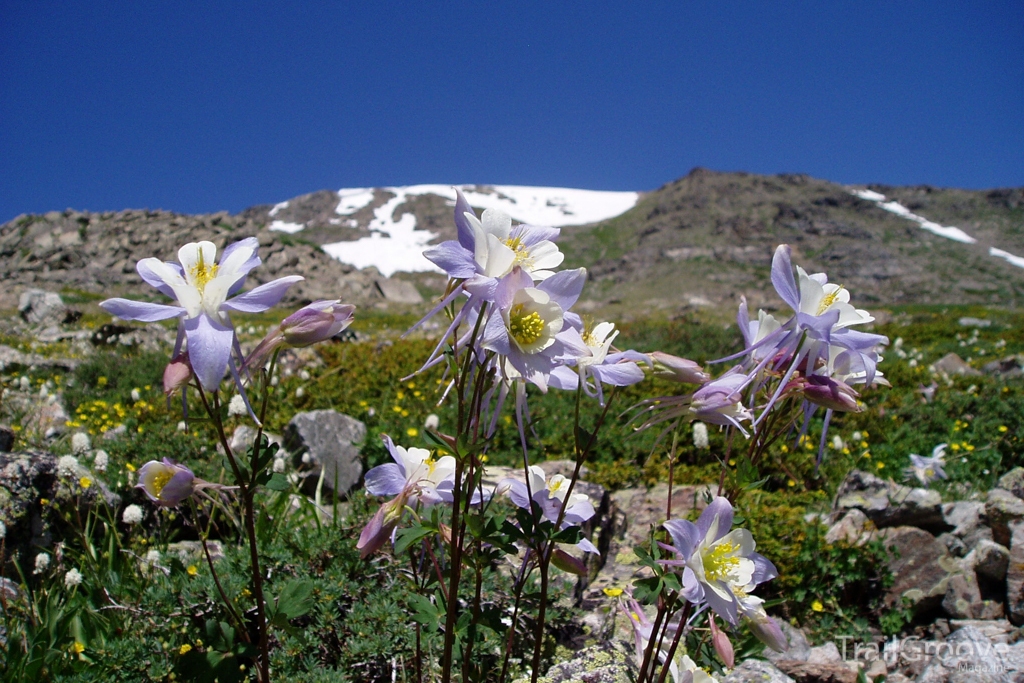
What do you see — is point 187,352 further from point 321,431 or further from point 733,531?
point 321,431

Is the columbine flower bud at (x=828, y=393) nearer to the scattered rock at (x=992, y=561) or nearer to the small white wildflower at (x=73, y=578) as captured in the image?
the small white wildflower at (x=73, y=578)

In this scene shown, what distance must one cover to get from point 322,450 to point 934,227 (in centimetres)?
9814

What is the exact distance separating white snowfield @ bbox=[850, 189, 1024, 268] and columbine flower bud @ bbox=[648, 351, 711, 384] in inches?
3316

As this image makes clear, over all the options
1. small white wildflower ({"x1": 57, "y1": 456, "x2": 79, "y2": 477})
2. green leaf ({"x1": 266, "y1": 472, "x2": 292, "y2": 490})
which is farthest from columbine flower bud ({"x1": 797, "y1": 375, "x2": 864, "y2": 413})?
small white wildflower ({"x1": 57, "y1": 456, "x2": 79, "y2": 477})

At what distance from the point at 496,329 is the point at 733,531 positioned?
770 mm

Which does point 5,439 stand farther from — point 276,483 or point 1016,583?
point 1016,583

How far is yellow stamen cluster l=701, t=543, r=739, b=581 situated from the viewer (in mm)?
1316

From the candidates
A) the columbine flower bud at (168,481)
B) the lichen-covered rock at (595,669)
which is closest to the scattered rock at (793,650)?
the lichen-covered rock at (595,669)

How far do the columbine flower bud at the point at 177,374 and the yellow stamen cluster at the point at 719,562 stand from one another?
1.17m

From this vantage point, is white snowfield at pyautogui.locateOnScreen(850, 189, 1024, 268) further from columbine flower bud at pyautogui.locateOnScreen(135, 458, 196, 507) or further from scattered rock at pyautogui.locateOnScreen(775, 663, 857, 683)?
columbine flower bud at pyautogui.locateOnScreen(135, 458, 196, 507)

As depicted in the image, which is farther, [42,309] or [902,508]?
[42,309]

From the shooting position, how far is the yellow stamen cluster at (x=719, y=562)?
1.32 metres

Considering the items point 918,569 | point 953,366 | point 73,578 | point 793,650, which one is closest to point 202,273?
point 73,578

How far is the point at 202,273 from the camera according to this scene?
1.24m
